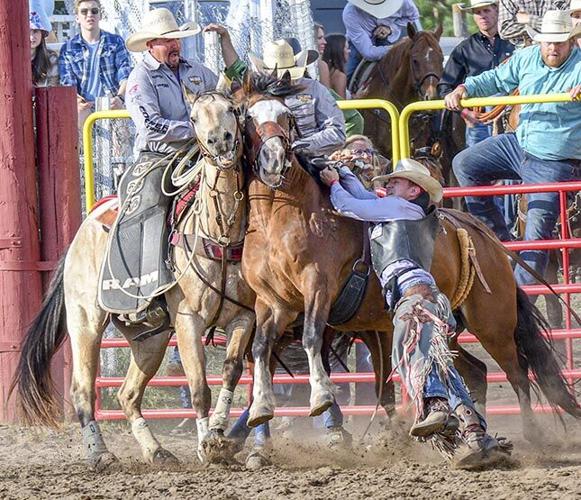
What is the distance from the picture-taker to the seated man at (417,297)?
6.67 metres

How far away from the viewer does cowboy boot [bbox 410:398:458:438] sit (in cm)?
651

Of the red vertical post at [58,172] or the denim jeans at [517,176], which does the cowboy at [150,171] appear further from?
the denim jeans at [517,176]

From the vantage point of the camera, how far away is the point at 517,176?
9.27 m

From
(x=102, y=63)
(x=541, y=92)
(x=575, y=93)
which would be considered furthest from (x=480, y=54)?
(x=102, y=63)

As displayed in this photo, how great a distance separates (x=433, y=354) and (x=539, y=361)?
1435 millimetres

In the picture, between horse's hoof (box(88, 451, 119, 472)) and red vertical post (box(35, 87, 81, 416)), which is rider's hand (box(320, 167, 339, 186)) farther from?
red vertical post (box(35, 87, 81, 416))

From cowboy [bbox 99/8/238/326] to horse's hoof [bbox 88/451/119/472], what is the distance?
2.56 feet

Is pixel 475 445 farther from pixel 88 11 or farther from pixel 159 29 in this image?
pixel 88 11

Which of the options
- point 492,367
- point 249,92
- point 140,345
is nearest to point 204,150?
point 249,92

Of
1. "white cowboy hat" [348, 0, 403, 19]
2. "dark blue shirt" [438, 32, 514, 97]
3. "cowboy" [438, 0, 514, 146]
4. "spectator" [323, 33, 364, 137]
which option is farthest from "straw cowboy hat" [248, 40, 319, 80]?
"white cowboy hat" [348, 0, 403, 19]

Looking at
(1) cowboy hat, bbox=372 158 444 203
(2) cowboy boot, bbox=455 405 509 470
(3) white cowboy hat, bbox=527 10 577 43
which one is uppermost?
(3) white cowboy hat, bbox=527 10 577 43

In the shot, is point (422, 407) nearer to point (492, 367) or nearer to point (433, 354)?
point (433, 354)

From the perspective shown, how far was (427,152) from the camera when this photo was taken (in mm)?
10984

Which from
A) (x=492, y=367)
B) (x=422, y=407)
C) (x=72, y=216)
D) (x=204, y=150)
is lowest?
(x=492, y=367)
